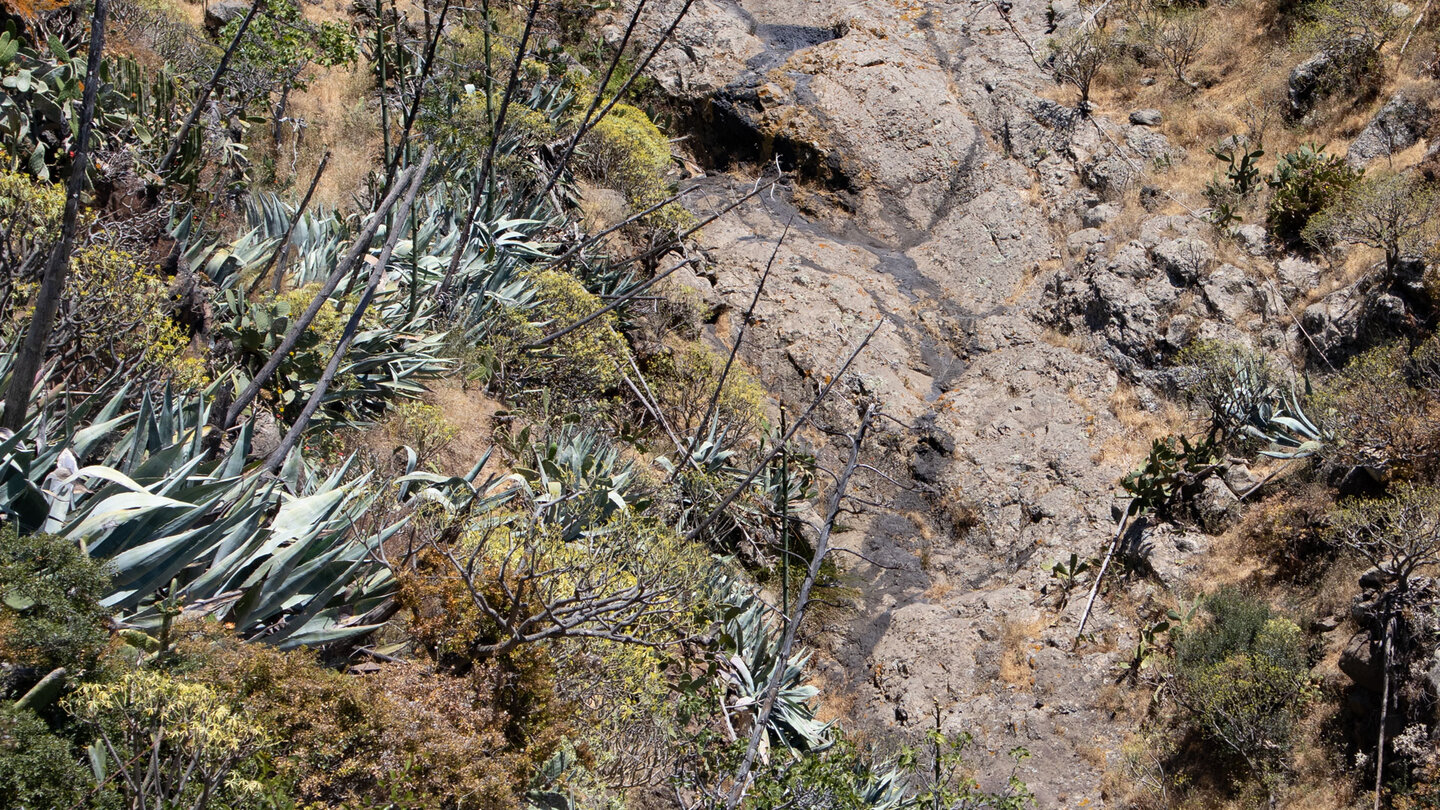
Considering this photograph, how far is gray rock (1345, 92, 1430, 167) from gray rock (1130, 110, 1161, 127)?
321cm


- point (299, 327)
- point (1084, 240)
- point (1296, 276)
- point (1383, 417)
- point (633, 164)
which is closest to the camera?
point (299, 327)

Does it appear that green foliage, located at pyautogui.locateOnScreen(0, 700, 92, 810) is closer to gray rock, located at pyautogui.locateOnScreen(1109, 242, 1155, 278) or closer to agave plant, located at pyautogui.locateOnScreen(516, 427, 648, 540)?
agave plant, located at pyautogui.locateOnScreen(516, 427, 648, 540)

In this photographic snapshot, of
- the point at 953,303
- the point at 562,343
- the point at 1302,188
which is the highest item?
the point at 1302,188

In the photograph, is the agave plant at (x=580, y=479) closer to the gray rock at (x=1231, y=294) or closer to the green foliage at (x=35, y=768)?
the green foliage at (x=35, y=768)

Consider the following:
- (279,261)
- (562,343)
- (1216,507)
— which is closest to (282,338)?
(279,261)

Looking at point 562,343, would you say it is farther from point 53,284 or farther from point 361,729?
point 361,729

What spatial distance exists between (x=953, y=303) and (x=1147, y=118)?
5.20 metres

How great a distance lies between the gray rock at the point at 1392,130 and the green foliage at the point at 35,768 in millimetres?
15819

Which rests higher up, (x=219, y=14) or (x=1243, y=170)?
(x=1243, y=170)

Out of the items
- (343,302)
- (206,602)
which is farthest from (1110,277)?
(206,602)

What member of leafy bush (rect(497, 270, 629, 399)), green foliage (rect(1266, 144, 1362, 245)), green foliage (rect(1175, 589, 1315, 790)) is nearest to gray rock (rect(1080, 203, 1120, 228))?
green foliage (rect(1266, 144, 1362, 245))

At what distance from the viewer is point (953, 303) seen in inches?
573

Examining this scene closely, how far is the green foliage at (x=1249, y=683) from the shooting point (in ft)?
26.6

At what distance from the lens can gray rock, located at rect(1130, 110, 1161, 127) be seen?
15.9m
